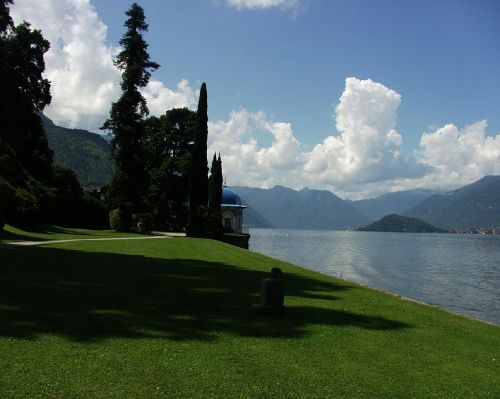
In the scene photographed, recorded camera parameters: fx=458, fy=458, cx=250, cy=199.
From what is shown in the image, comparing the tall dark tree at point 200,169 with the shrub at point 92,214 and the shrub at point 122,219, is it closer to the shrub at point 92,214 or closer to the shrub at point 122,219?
the shrub at point 122,219

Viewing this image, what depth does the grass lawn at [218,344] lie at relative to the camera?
6402 mm

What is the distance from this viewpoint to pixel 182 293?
12.5m

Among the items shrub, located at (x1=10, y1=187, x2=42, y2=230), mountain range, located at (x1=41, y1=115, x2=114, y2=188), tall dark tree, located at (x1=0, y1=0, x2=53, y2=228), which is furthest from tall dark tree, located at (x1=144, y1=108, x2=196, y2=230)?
mountain range, located at (x1=41, y1=115, x2=114, y2=188)

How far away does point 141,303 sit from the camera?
10812mm

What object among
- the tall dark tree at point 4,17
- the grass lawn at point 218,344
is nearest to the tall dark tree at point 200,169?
the tall dark tree at point 4,17

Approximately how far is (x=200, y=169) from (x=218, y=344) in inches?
1645

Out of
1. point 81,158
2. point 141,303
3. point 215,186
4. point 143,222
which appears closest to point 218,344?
point 141,303

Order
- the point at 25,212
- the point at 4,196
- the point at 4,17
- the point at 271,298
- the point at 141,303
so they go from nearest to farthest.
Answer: the point at 271,298 → the point at 141,303 → the point at 4,17 → the point at 4,196 → the point at 25,212

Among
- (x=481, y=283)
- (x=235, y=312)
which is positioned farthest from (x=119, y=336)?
(x=481, y=283)

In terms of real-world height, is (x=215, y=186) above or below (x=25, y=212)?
above

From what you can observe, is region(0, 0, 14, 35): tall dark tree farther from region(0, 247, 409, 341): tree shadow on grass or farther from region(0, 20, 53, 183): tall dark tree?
region(0, 247, 409, 341): tree shadow on grass

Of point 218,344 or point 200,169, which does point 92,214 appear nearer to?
point 200,169

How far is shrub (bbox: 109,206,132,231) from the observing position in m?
44.7

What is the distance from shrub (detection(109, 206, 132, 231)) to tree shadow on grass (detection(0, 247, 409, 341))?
27372 millimetres
